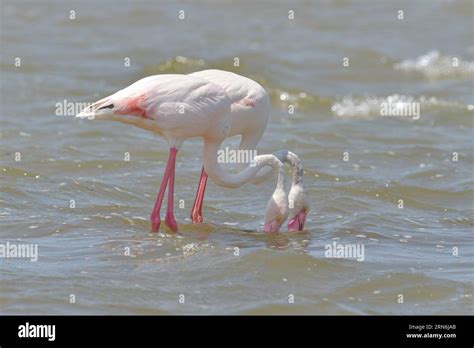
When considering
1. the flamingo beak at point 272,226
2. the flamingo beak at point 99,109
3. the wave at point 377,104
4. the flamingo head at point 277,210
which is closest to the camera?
the flamingo beak at point 99,109

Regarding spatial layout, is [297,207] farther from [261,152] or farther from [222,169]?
[261,152]

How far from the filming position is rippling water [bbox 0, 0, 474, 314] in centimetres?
1013

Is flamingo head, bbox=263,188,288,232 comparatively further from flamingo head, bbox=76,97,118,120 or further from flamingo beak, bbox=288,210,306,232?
flamingo head, bbox=76,97,118,120

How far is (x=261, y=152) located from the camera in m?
16.5

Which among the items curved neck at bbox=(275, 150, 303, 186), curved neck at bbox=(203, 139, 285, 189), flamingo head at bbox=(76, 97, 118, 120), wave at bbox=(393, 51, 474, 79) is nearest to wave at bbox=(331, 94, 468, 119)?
wave at bbox=(393, 51, 474, 79)

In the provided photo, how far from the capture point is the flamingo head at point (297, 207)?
11922 mm

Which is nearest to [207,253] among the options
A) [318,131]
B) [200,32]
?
[318,131]

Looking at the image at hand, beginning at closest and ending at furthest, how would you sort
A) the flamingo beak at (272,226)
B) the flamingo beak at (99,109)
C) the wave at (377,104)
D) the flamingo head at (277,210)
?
the flamingo beak at (99,109), the flamingo head at (277,210), the flamingo beak at (272,226), the wave at (377,104)

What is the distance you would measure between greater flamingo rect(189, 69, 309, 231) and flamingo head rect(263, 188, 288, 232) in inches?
6.8

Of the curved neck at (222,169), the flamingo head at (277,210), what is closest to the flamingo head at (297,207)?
the flamingo head at (277,210)

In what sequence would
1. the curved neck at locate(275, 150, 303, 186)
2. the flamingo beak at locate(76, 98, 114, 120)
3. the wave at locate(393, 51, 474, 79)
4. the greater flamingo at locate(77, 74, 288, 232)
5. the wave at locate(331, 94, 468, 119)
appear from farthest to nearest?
the wave at locate(393, 51, 474, 79), the wave at locate(331, 94, 468, 119), the curved neck at locate(275, 150, 303, 186), the greater flamingo at locate(77, 74, 288, 232), the flamingo beak at locate(76, 98, 114, 120)

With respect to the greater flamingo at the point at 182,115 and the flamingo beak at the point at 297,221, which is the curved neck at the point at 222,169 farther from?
the flamingo beak at the point at 297,221

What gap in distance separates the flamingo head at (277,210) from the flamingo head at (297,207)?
132 millimetres

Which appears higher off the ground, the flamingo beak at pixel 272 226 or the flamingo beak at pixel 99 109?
the flamingo beak at pixel 99 109
